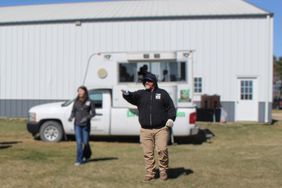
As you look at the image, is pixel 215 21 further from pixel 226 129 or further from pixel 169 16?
pixel 226 129

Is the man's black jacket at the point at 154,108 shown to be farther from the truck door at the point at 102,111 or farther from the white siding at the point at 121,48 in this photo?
the white siding at the point at 121,48

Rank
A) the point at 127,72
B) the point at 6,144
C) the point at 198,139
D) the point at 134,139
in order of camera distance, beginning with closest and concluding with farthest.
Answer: the point at 6,144 → the point at 127,72 → the point at 134,139 → the point at 198,139

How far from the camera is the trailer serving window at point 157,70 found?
15.6 m

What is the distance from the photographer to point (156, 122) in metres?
8.61

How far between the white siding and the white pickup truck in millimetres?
8324

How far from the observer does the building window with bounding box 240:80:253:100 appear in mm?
23469

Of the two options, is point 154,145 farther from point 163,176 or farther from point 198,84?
point 198,84

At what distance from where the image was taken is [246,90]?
2356 centimetres

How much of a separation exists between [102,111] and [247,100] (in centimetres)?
1028

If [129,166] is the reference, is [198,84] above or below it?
above

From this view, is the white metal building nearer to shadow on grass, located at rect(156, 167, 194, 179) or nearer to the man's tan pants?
shadow on grass, located at rect(156, 167, 194, 179)

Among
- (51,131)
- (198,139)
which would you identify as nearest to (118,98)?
(51,131)

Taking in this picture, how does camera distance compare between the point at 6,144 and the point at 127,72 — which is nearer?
the point at 6,144

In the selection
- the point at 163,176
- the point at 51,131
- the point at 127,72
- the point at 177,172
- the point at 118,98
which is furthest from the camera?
the point at 127,72
